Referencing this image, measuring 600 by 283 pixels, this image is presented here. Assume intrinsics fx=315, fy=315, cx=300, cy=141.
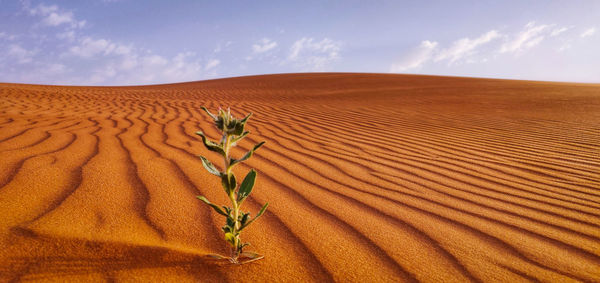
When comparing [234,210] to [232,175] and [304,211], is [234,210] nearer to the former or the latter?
[232,175]

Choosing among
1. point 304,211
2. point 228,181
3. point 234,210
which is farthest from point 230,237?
point 304,211

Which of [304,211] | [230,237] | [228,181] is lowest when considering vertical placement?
[304,211]

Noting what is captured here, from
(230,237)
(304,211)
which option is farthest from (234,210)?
(304,211)

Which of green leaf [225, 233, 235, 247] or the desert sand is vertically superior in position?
green leaf [225, 233, 235, 247]

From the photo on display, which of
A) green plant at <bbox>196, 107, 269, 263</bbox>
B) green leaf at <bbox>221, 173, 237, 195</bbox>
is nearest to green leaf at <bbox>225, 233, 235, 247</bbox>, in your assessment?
green plant at <bbox>196, 107, 269, 263</bbox>

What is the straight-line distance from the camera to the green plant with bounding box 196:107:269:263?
0.90 m

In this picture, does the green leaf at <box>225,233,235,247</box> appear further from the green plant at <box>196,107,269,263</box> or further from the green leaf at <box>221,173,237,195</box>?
the green leaf at <box>221,173,237,195</box>

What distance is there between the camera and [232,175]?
2.98 feet

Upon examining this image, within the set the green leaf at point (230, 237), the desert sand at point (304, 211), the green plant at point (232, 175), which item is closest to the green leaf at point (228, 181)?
the green plant at point (232, 175)

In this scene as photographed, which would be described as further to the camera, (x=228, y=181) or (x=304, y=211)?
(x=304, y=211)

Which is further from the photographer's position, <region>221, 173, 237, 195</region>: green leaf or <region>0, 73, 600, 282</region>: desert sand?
<region>0, 73, 600, 282</region>: desert sand

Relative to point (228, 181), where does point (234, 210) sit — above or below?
below

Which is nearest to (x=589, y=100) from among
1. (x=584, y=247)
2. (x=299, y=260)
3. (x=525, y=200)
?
(x=525, y=200)

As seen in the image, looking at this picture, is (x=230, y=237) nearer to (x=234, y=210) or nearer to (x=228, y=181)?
(x=234, y=210)
